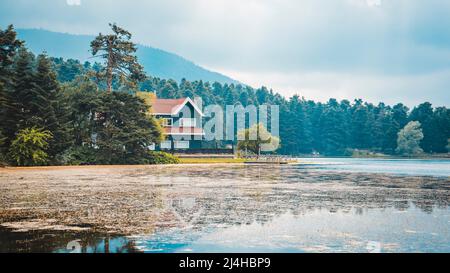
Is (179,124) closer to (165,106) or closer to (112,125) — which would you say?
(165,106)

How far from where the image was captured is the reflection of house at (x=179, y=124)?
71.6 meters

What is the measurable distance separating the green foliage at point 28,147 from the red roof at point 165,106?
91.5 feet

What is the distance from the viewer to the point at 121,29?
202ft

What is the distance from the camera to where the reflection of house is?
235ft

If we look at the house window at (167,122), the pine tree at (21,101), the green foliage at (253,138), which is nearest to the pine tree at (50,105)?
the pine tree at (21,101)

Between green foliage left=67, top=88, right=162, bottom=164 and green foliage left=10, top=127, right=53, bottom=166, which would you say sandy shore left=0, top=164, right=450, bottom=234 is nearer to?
green foliage left=10, top=127, right=53, bottom=166

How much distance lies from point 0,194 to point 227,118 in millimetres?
98168

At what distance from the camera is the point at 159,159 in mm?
57344

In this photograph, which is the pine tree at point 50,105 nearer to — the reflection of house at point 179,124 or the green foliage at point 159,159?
the green foliage at point 159,159

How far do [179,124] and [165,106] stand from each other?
4.13m

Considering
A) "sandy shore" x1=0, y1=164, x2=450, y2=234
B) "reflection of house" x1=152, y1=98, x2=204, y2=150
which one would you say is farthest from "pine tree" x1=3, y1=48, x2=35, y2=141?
"sandy shore" x1=0, y1=164, x2=450, y2=234

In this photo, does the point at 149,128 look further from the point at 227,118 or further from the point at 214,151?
the point at 227,118

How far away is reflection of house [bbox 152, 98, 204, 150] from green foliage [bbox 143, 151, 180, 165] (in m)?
11.5

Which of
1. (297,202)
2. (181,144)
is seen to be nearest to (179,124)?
(181,144)
